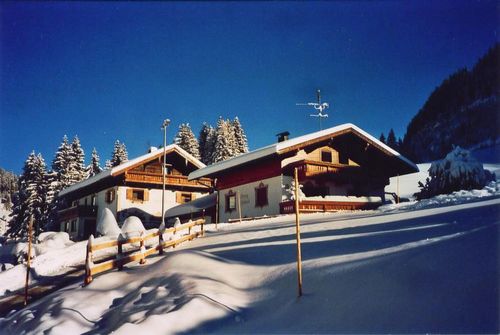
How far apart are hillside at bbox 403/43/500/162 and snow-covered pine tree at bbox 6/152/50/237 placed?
187 feet

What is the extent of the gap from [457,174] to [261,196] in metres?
11.5

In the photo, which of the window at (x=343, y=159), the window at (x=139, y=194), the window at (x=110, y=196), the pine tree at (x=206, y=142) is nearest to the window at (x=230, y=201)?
the window at (x=343, y=159)

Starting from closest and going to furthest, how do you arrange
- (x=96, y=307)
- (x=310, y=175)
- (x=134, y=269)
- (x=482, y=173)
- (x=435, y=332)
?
(x=435, y=332) < (x=96, y=307) < (x=134, y=269) < (x=482, y=173) < (x=310, y=175)

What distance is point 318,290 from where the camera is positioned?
23.7 feet

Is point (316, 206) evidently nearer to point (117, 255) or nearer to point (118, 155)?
point (117, 255)

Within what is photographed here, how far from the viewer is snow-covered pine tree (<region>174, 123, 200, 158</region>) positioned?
196ft

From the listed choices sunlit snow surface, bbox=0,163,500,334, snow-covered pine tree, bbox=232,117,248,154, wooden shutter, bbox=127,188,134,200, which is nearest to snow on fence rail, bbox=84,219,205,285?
sunlit snow surface, bbox=0,163,500,334

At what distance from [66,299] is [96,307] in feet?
3.76

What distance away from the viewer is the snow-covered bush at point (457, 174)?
72.2 feet

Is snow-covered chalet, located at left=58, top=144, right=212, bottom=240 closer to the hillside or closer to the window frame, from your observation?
the window frame

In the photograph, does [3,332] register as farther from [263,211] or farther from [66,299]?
[263,211]

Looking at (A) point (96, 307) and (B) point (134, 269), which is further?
(B) point (134, 269)

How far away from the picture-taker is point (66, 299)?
31.3 ft

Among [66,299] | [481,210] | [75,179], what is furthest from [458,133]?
[66,299]
